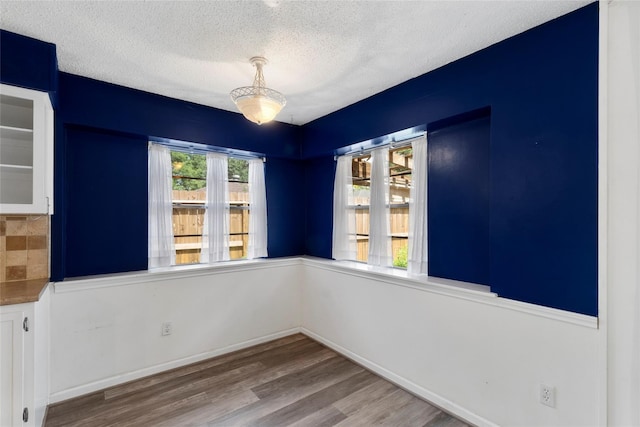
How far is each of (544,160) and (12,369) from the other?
3.37m

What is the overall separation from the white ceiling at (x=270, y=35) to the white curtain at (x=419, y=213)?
66 centimetres

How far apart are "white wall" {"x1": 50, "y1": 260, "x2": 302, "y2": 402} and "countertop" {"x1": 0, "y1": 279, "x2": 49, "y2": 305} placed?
222mm

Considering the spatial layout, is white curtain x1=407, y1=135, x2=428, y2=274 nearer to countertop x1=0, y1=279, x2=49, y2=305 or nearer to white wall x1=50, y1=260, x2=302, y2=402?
white wall x1=50, y1=260, x2=302, y2=402

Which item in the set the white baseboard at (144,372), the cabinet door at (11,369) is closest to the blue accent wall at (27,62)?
the cabinet door at (11,369)

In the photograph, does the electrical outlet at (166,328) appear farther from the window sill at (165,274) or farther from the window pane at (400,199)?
the window pane at (400,199)

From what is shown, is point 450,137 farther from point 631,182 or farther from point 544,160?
point 631,182

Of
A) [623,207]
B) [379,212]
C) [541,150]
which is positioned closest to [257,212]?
[379,212]

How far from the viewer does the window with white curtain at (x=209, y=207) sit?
312cm

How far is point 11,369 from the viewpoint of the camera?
1.75 m

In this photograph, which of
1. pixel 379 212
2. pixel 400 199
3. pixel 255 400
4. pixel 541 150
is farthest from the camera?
pixel 379 212

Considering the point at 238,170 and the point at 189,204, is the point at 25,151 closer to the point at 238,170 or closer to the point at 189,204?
the point at 189,204

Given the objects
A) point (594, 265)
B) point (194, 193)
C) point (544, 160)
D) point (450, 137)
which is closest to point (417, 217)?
point (450, 137)

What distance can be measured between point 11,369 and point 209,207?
1974mm

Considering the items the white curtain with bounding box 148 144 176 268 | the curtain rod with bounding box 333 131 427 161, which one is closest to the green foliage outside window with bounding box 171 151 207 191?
the white curtain with bounding box 148 144 176 268
